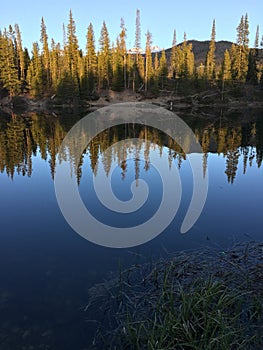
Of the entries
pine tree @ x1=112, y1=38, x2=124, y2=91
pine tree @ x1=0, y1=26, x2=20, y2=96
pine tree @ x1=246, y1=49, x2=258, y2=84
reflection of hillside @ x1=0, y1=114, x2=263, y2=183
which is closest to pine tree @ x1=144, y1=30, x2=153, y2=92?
pine tree @ x1=112, y1=38, x2=124, y2=91

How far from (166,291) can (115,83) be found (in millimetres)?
58793

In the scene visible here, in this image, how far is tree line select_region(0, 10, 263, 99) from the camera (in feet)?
197

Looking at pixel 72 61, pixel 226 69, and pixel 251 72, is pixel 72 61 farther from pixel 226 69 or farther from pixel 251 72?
pixel 251 72

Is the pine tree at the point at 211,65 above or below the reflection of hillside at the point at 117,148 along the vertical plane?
above

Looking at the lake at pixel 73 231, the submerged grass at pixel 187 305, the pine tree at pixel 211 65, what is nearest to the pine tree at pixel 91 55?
the pine tree at pixel 211 65

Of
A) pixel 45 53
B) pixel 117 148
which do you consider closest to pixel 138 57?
pixel 45 53

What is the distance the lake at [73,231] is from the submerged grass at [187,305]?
50cm

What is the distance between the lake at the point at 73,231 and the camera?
18.8ft

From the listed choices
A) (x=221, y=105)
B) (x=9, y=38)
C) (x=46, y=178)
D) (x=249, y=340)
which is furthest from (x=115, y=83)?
(x=249, y=340)

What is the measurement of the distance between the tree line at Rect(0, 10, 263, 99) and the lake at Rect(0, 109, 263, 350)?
41.5 metres

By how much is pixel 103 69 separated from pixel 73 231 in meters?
60.4

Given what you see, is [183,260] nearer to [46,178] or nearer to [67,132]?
[46,178]

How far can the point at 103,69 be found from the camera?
64.4m

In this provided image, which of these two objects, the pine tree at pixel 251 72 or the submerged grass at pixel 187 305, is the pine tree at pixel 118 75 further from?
the submerged grass at pixel 187 305
